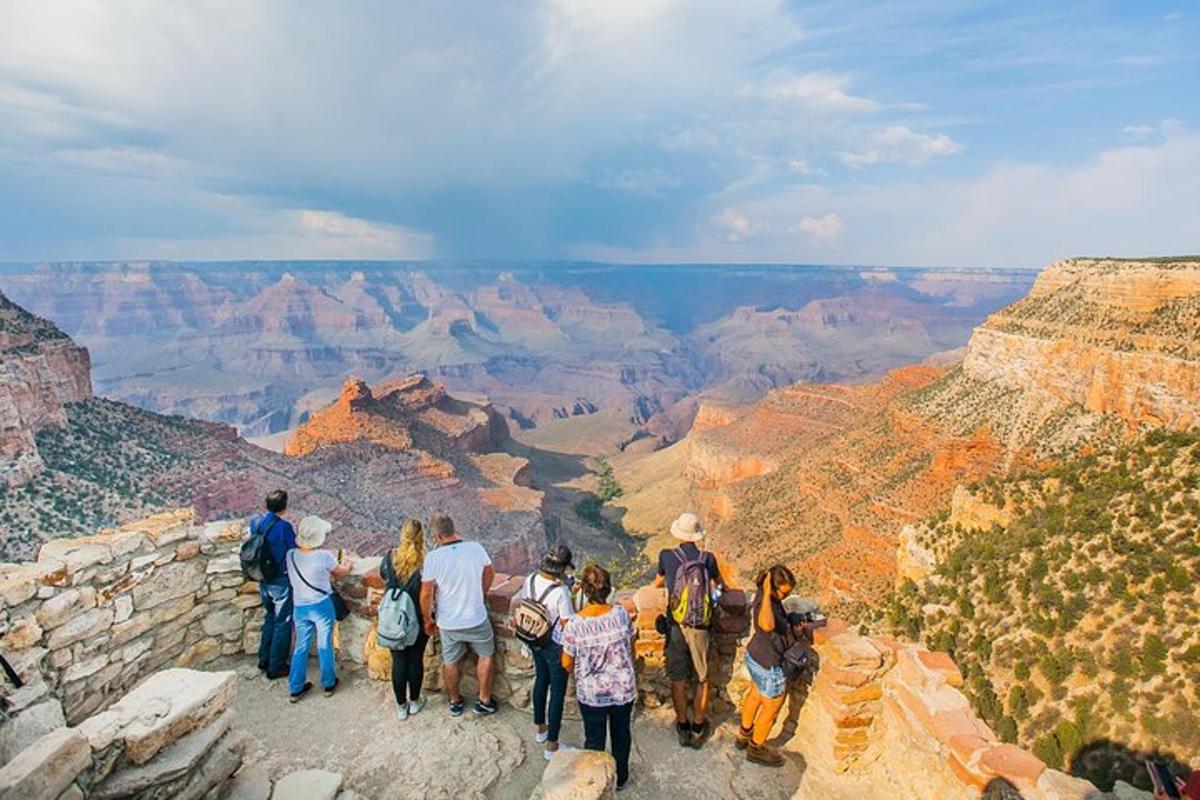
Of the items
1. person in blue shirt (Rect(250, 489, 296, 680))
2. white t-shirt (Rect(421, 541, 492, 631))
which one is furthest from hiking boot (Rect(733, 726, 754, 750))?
person in blue shirt (Rect(250, 489, 296, 680))

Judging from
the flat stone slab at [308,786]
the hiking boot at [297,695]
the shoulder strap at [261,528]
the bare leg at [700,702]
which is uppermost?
the shoulder strap at [261,528]

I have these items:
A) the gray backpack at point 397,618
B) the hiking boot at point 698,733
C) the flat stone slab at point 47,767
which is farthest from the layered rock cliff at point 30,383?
the hiking boot at point 698,733

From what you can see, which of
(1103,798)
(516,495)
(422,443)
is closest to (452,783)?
(1103,798)

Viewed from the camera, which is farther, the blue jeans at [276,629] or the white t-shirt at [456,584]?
the blue jeans at [276,629]

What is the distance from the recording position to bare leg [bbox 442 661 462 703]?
653 cm

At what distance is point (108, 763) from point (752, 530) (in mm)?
37014

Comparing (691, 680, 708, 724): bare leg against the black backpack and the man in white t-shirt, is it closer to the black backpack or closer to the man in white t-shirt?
the man in white t-shirt

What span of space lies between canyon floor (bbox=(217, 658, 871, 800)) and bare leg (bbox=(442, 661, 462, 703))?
24 centimetres

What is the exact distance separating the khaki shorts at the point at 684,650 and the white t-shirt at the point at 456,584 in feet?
6.41

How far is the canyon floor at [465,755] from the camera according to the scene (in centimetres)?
584

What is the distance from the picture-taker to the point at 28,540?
24469 mm

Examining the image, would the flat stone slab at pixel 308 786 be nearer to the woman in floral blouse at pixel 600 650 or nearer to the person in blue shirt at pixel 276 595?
the woman in floral blouse at pixel 600 650

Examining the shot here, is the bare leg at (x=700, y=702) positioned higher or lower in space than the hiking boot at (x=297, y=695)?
higher

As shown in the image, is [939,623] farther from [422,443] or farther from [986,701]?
[422,443]
